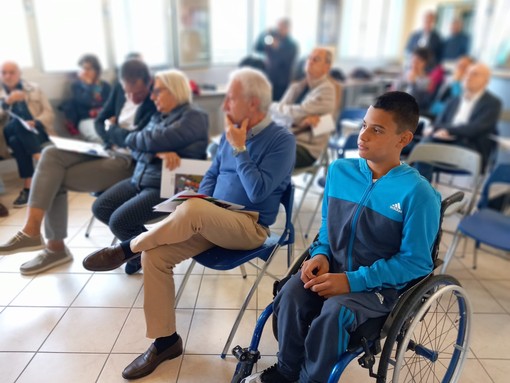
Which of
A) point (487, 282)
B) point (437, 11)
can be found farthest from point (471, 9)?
point (487, 282)

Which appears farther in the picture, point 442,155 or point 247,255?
point 442,155

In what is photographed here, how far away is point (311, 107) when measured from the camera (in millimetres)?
2912

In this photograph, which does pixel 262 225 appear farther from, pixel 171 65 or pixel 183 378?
pixel 171 65

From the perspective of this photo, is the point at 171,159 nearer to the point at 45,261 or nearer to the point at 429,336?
the point at 45,261

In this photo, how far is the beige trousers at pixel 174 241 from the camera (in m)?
1.53

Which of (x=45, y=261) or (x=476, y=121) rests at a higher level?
(x=476, y=121)

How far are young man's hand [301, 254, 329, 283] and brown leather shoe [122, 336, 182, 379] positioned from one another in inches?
28.6

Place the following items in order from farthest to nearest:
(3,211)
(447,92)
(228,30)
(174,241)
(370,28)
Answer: (370,28), (228,30), (447,92), (3,211), (174,241)

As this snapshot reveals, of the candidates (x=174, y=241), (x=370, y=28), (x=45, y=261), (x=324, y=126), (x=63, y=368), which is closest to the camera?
(x=174, y=241)

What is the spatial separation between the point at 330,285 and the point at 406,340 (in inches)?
10.6

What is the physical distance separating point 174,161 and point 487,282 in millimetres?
1973

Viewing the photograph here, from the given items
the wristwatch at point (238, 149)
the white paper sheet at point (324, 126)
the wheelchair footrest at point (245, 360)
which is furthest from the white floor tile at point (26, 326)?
the white paper sheet at point (324, 126)

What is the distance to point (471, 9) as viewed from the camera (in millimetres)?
7602

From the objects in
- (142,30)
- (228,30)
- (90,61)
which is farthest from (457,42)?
(90,61)
